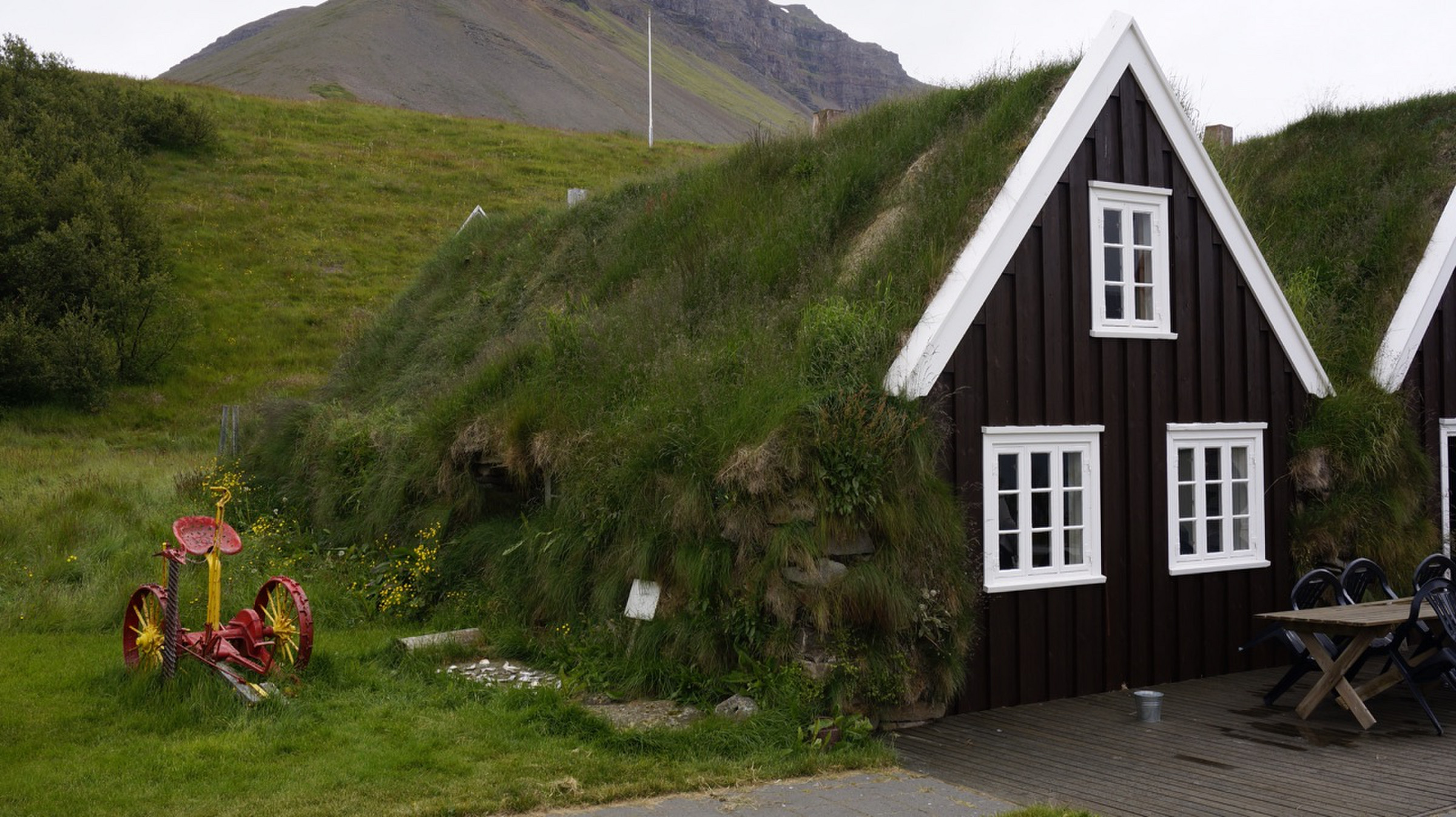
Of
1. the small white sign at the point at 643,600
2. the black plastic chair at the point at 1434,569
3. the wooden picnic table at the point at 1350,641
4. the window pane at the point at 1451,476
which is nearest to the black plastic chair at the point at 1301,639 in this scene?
the wooden picnic table at the point at 1350,641

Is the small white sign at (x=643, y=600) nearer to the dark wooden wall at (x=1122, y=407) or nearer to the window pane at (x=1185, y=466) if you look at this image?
the dark wooden wall at (x=1122, y=407)

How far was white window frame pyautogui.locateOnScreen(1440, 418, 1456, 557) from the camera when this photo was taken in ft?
40.7

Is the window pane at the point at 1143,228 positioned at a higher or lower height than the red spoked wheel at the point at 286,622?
higher

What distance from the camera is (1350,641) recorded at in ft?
29.2

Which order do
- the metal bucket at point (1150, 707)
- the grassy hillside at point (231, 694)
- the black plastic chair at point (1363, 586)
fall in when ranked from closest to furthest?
the grassy hillside at point (231, 694)
the metal bucket at point (1150, 707)
the black plastic chair at point (1363, 586)

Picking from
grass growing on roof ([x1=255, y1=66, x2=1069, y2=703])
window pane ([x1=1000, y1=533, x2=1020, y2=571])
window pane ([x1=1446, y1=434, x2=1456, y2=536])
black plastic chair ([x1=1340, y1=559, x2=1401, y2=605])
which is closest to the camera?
grass growing on roof ([x1=255, y1=66, x2=1069, y2=703])

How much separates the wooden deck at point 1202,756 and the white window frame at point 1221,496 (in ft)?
4.12

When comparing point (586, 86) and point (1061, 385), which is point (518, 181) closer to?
point (1061, 385)

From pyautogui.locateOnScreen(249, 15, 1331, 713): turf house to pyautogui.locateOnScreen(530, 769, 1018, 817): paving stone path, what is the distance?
3.69 feet

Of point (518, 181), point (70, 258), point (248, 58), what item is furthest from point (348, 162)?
point (248, 58)

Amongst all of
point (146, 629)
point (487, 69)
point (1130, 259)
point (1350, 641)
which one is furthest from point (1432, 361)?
point (487, 69)

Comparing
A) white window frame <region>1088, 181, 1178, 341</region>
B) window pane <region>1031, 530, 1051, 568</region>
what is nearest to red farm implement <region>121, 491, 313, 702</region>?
window pane <region>1031, 530, 1051, 568</region>

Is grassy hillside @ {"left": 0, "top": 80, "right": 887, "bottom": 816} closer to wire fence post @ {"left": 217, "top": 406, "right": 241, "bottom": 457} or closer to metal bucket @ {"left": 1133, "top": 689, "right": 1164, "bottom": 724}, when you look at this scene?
wire fence post @ {"left": 217, "top": 406, "right": 241, "bottom": 457}

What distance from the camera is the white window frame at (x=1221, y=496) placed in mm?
10586
